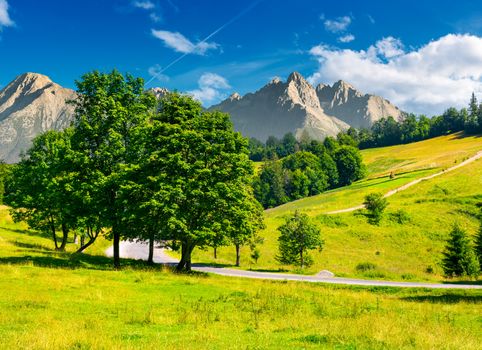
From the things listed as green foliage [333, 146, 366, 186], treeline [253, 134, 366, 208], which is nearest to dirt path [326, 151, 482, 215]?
green foliage [333, 146, 366, 186]

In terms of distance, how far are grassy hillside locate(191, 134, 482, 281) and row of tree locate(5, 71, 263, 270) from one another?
17.9 m

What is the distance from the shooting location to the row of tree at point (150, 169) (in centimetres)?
3136

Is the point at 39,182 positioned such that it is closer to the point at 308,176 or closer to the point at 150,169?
the point at 150,169

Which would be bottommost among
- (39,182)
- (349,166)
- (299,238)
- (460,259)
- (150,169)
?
(460,259)

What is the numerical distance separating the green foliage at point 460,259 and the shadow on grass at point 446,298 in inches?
877

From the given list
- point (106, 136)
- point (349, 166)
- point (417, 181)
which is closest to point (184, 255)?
point (106, 136)

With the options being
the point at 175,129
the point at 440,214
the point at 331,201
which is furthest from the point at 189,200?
the point at 331,201

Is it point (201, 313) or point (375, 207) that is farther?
point (375, 207)

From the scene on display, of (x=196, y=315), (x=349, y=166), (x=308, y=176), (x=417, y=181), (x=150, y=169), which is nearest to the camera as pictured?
(x=196, y=315)

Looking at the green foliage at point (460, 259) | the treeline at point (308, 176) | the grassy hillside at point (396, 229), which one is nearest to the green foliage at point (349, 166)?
Answer: the treeline at point (308, 176)

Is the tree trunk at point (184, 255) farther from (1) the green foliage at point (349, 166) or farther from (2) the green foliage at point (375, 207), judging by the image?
(1) the green foliage at point (349, 166)

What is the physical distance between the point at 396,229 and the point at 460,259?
1166 inches

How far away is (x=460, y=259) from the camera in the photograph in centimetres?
4978

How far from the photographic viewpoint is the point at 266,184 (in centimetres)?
16850
